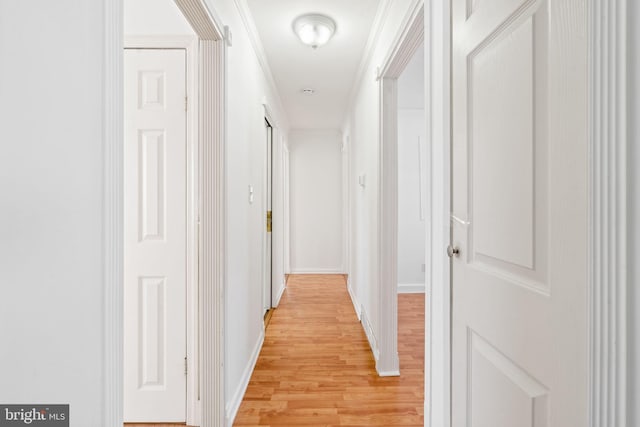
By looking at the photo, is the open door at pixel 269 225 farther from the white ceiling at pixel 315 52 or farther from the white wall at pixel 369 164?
the white wall at pixel 369 164

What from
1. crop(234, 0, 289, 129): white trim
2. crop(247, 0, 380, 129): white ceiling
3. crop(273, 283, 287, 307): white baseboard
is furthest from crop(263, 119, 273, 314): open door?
crop(247, 0, 380, 129): white ceiling

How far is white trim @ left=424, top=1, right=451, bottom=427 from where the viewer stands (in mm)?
1358

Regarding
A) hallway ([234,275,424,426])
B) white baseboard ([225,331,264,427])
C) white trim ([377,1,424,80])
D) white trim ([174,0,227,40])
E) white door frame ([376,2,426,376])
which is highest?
white trim ([377,1,424,80])

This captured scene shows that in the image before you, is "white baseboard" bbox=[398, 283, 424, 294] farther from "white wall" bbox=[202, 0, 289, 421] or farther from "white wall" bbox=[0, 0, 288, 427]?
"white wall" bbox=[0, 0, 288, 427]

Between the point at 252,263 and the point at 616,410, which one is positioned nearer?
the point at 616,410

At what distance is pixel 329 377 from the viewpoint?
2.53 metres

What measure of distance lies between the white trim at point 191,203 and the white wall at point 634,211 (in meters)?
1.86

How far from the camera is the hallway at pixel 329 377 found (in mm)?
2064

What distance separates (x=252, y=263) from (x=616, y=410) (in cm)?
249

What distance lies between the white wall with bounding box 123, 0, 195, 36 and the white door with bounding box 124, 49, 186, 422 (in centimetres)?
11
